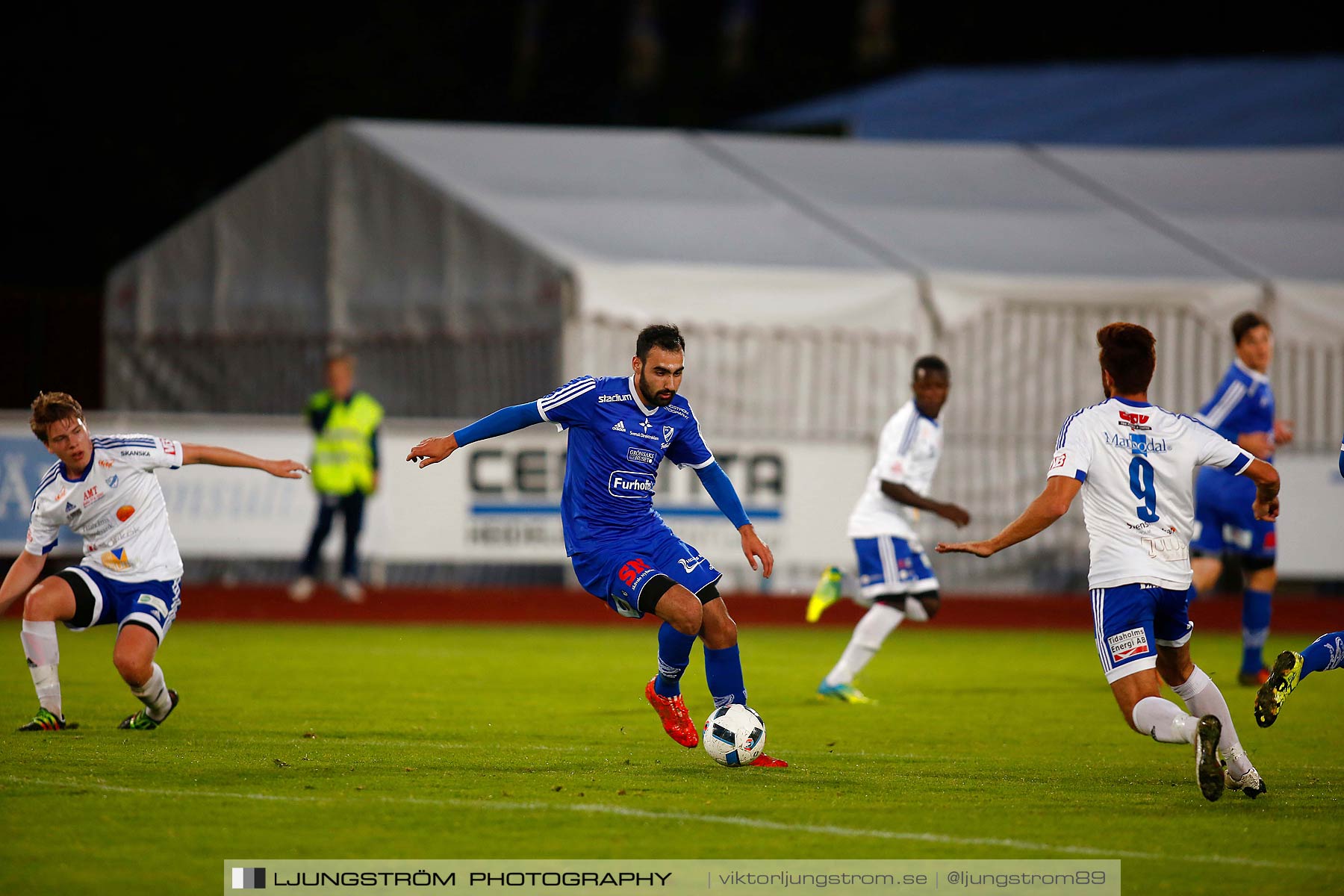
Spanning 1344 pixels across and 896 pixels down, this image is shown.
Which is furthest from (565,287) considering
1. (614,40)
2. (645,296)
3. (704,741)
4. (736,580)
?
(614,40)

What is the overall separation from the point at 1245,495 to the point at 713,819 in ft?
19.9

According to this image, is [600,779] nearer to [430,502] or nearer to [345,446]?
[345,446]

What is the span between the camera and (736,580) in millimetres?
18656

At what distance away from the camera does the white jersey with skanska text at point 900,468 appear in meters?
10.6

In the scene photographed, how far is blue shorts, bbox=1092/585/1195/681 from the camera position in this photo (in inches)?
266

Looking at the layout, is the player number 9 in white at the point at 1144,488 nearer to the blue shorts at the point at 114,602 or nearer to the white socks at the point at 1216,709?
the white socks at the point at 1216,709

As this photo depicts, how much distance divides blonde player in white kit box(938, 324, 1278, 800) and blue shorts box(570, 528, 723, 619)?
144cm

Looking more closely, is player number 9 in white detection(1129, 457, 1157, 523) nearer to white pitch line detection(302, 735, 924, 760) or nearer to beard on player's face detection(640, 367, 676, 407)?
white pitch line detection(302, 735, 924, 760)

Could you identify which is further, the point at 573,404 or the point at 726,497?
the point at 726,497

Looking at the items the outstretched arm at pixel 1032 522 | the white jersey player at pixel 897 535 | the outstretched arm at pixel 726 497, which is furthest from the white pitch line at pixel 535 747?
the white jersey player at pixel 897 535

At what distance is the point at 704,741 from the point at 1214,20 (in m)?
37.6

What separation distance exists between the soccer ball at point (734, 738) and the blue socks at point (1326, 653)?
229 cm

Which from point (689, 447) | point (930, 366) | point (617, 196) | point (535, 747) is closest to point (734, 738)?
point (535, 747)

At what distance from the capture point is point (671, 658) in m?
8.00
